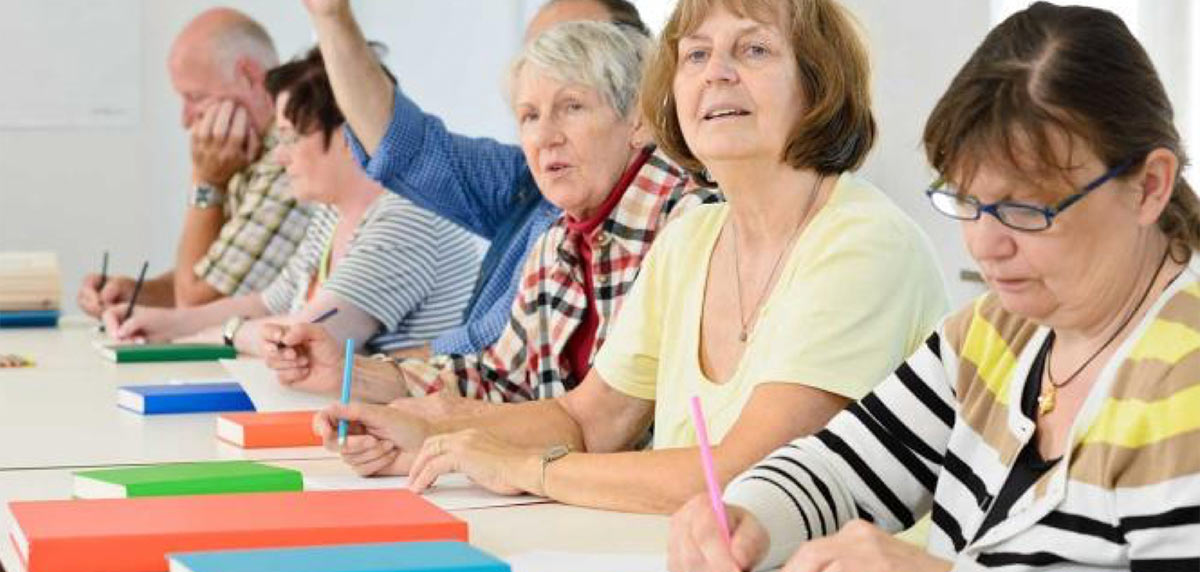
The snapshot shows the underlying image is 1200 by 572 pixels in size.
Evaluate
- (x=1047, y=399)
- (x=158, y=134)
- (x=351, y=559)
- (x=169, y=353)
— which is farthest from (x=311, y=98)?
(x=158, y=134)

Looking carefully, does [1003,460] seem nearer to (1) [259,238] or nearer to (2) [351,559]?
(2) [351,559]

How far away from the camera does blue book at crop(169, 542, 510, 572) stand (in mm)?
1491

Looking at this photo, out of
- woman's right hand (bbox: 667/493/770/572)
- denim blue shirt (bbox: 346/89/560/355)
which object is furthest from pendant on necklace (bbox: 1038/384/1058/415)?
denim blue shirt (bbox: 346/89/560/355)

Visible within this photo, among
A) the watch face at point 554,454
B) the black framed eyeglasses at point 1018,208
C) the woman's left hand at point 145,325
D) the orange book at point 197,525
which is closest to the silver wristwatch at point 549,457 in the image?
the watch face at point 554,454

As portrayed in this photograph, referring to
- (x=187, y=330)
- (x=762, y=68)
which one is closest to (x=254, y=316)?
(x=187, y=330)

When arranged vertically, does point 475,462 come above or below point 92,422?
above

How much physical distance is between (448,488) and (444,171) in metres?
1.46

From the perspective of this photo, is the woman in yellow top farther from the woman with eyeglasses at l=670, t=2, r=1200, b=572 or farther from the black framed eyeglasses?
the black framed eyeglasses

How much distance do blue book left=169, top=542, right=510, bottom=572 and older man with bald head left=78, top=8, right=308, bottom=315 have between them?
3.13m

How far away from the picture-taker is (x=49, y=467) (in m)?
2.30

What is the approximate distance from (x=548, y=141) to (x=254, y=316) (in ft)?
6.24

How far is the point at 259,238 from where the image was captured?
4.69 m

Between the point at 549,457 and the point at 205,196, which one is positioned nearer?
the point at 549,457

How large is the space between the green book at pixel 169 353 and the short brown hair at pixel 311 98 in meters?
0.48
